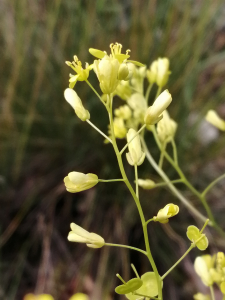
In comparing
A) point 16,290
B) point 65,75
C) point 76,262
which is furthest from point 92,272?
point 65,75

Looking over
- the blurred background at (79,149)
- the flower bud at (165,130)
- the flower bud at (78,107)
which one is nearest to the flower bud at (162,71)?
the flower bud at (165,130)

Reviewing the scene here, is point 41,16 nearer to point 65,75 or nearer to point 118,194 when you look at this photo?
point 65,75

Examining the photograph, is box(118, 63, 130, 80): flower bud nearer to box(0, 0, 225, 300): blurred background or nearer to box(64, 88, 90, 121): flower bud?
box(64, 88, 90, 121): flower bud

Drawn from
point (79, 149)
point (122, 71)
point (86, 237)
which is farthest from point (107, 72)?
point (79, 149)

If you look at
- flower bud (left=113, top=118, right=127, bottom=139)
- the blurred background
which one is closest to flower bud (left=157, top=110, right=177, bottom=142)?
flower bud (left=113, top=118, right=127, bottom=139)

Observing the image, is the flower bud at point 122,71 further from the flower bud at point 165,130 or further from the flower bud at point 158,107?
the flower bud at point 165,130

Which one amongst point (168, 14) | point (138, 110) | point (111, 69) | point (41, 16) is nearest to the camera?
point (111, 69)

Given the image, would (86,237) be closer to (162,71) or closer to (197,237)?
(197,237)

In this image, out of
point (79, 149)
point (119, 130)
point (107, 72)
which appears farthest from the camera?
point (79, 149)
